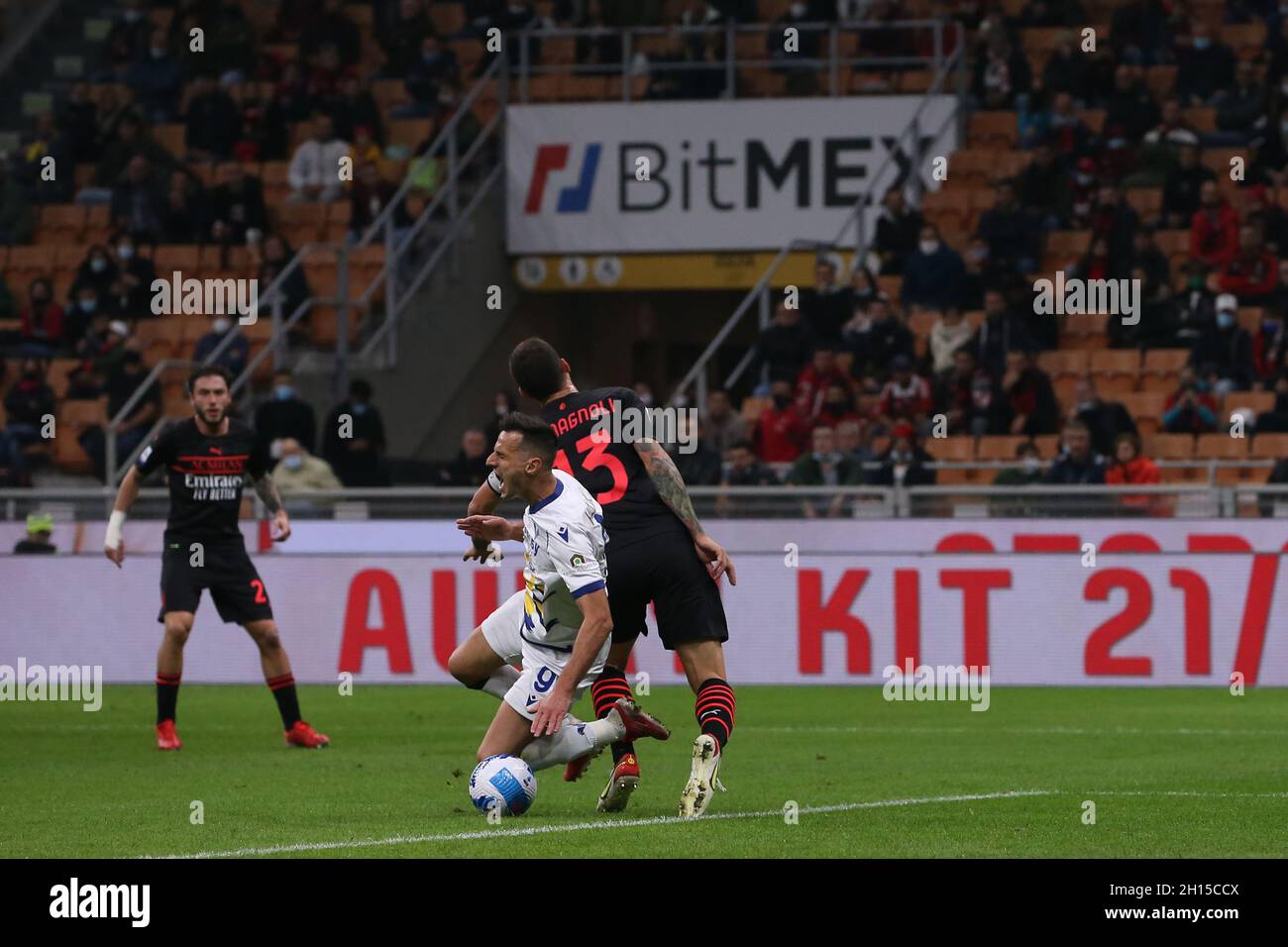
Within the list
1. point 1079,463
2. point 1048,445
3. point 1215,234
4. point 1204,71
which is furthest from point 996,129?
point 1079,463

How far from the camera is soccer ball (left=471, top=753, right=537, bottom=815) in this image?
893cm

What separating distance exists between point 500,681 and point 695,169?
17.8 m

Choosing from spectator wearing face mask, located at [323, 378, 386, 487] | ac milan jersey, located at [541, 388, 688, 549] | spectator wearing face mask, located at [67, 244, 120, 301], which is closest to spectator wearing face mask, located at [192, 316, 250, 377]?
spectator wearing face mask, located at [67, 244, 120, 301]

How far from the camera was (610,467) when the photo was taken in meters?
9.69

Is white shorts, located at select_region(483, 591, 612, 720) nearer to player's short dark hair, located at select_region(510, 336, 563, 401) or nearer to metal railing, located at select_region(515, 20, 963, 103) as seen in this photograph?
player's short dark hair, located at select_region(510, 336, 563, 401)

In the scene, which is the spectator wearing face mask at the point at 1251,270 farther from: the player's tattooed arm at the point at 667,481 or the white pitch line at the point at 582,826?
the player's tattooed arm at the point at 667,481

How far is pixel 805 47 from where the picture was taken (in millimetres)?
27203

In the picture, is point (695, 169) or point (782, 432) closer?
point (782, 432)

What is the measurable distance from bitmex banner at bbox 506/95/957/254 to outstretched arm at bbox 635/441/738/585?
56.1 ft

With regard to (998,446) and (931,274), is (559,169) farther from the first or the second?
(998,446)

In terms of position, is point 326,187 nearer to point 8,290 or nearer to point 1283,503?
point 8,290

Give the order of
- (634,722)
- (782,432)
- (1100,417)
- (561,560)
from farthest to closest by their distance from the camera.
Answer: (782,432) < (1100,417) < (634,722) < (561,560)

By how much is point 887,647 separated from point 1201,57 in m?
9.89

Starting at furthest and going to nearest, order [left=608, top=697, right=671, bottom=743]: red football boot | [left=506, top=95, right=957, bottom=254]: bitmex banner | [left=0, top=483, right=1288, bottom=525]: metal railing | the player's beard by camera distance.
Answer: [left=506, top=95, right=957, bottom=254]: bitmex banner
[left=0, top=483, right=1288, bottom=525]: metal railing
the player's beard
[left=608, top=697, right=671, bottom=743]: red football boot
